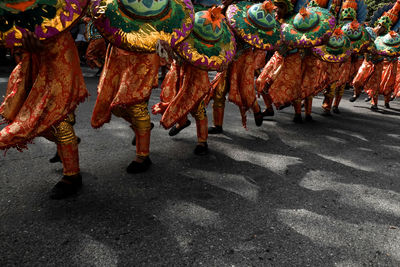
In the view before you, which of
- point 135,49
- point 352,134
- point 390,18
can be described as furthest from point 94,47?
point 390,18

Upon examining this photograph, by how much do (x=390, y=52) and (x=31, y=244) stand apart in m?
6.82

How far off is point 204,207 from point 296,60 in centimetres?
312

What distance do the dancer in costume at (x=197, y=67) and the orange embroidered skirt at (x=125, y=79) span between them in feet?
0.98

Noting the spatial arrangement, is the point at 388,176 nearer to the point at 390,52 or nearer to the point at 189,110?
the point at 189,110

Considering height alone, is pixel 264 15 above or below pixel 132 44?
above

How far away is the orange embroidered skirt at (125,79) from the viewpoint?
236cm

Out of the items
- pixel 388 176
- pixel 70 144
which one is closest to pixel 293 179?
pixel 388 176

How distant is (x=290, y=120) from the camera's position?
534 cm

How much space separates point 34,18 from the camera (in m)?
1.56

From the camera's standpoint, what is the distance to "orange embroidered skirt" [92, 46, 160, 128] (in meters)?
2.36

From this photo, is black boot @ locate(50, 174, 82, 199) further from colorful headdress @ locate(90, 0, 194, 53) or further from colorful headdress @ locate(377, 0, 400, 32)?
colorful headdress @ locate(377, 0, 400, 32)

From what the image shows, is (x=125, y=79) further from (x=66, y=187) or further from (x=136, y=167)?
(x=66, y=187)

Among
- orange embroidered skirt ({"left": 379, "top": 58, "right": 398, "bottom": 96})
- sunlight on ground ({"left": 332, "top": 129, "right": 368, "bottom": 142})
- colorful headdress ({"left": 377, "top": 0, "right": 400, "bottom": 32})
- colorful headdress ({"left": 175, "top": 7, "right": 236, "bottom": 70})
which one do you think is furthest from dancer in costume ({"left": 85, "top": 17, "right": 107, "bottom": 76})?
orange embroidered skirt ({"left": 379, "top": 58, "right": 398, "bottom": 96})

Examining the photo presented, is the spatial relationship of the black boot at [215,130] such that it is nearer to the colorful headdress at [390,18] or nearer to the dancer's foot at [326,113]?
the dancer's foot at [326,113]
